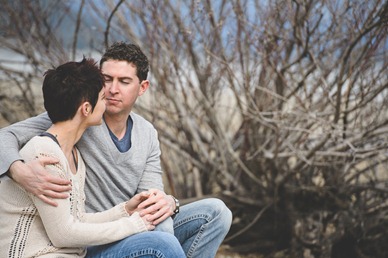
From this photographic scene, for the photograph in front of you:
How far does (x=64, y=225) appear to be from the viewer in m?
2.34

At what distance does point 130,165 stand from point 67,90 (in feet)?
2.18

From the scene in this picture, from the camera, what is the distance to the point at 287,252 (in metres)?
4.97

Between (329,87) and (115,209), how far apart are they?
224 cm

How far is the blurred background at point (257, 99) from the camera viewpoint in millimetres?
4336

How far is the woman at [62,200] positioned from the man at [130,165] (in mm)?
185

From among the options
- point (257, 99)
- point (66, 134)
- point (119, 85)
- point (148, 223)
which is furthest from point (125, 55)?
point (257, 99)

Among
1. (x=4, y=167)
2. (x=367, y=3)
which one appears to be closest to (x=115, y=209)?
(x=4, y=167)

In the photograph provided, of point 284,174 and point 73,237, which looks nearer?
point 73,237

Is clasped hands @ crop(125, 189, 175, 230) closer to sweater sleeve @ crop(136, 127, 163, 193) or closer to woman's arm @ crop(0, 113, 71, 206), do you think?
sweater sleeve @ crop(136, 127, 163, 193)

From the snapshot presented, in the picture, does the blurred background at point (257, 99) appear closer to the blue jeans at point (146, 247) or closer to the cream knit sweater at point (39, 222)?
the blue jeans at point (146, 247)

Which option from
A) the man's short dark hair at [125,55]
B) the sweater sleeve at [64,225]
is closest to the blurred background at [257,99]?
the man's short dark hair at [125,55]

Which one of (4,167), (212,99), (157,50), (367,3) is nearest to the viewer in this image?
(4,167)

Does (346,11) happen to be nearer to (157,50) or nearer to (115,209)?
(157,50)

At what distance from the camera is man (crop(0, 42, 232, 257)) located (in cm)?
288
